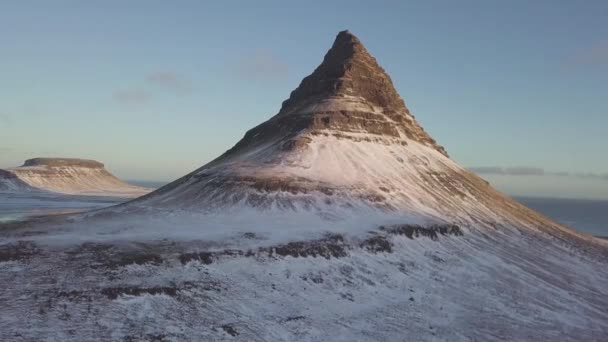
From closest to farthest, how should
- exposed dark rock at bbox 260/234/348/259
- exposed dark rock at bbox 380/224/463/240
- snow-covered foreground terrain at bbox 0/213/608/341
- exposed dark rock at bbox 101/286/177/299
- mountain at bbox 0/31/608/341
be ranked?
1. snow-covered foreground terrain at bbox 0/213/608/341
2. mountain at bbox 0/31/608/341
3. exposed dark rock at bbox 101/286/177/299
4. exposed dark rock at bbox 260/234/348/259
5. exposed dark rock at bbox 380/224/463/240

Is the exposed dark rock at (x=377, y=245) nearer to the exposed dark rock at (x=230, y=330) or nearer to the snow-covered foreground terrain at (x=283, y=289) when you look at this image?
the snow-covered foreground terrain at (x=283, y=289)

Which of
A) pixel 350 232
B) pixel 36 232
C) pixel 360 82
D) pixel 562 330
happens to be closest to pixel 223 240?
pixel 350 232

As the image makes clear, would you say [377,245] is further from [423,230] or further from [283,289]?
[283,289]

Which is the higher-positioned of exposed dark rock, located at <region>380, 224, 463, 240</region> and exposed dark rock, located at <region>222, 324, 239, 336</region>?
exposed dark rock, located at <region>380, 224, 463, 240</region>

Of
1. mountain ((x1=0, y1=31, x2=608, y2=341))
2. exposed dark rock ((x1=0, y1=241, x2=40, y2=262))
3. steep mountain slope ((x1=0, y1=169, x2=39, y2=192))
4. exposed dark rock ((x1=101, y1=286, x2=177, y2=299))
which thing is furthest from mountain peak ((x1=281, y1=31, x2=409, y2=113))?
steep mountain slope ((x1=0, y1=169, x2=39, y2=192))

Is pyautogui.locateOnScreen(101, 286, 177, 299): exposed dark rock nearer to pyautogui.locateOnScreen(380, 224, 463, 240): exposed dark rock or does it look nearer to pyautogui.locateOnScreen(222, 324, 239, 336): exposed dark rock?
pyautogui.locateOnScreen(222, 324, 239, 336): exposed dark rock

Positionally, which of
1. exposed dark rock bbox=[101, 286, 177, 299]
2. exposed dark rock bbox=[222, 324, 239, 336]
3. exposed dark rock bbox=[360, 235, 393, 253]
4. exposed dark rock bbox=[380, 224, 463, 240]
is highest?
exposed dark rock bbox=[380, 224, 463, 240]

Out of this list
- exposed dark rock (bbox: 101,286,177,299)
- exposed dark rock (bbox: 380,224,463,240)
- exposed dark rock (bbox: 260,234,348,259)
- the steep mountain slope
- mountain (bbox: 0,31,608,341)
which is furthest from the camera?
the steep mountain slope

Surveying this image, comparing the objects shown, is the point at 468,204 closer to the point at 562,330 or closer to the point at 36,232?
the point at 562,330
